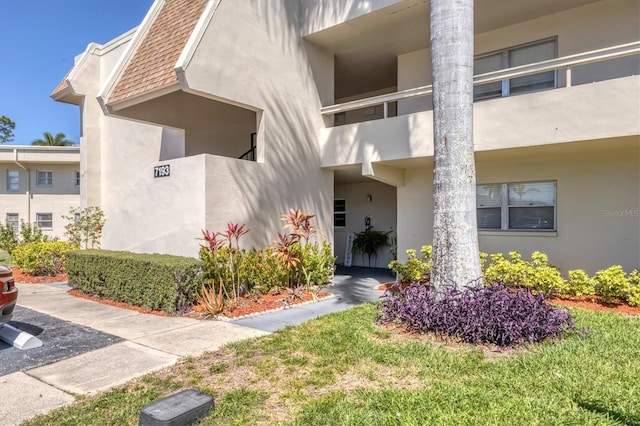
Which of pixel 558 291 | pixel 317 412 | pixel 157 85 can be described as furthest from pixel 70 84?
pixel 558 291

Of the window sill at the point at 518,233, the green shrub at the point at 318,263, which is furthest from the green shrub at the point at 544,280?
the green shrub at the point at 318,263

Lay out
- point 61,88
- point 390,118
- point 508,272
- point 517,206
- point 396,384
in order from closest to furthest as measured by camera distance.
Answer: point 396,384 → point 508,272 → point 517,206 → point 390,118 → point 61,88

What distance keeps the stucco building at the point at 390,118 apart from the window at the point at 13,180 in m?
19.8

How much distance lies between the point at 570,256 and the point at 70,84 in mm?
17379

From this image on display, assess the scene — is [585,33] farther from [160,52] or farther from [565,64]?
[160,52]

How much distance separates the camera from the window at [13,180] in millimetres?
25469

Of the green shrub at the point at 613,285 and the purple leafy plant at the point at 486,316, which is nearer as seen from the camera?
the purple leafy plant at the point at 486,316

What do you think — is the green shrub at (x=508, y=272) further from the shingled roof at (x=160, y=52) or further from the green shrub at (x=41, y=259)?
the green shrub at (x=41, y=259)

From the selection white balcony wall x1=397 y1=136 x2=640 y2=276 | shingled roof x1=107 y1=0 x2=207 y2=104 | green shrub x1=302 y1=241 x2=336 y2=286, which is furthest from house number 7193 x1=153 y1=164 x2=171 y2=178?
white balcony wall x1=397 y1=136 x2=640 y2=276

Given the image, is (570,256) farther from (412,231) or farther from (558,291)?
(412,231)

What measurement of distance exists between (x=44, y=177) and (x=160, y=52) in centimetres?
2191

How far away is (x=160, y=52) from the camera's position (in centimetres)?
947

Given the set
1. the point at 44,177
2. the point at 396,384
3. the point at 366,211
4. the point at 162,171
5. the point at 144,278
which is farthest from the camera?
the point at 44,177

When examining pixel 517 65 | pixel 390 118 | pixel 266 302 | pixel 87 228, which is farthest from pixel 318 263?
pixel 87 228
